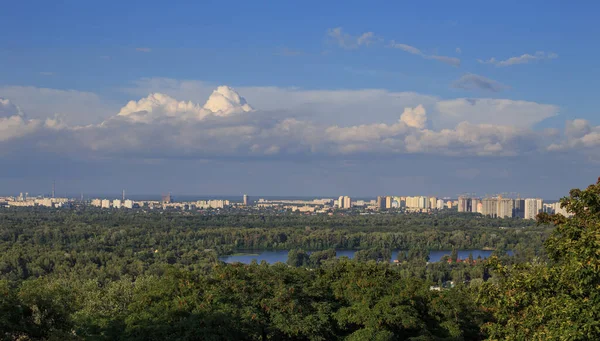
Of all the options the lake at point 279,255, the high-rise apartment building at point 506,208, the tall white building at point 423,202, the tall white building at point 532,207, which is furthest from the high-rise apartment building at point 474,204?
the lake at point 279,255

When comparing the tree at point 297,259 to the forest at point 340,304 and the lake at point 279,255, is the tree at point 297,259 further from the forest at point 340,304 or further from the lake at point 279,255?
the forest at point 340,304

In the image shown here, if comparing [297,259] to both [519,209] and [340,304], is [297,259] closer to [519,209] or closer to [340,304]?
[340,304]

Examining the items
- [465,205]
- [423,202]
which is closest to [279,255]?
[465,205]

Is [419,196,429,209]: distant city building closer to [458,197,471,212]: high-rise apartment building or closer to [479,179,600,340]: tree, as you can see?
[458,197,471,212]: high-rise apartment building

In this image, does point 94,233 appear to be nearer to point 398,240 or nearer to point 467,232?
point 398,240


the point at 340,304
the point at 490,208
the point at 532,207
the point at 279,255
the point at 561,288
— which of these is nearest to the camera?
the point at 561,288

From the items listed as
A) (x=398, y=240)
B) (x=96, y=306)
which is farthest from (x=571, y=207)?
(x=398, y=240)

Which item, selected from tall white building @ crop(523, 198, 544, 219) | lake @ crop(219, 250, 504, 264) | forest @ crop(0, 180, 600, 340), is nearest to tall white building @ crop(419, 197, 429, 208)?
tall white building @ crop(523, 198, 544, 219)

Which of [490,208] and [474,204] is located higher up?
[474,204]
